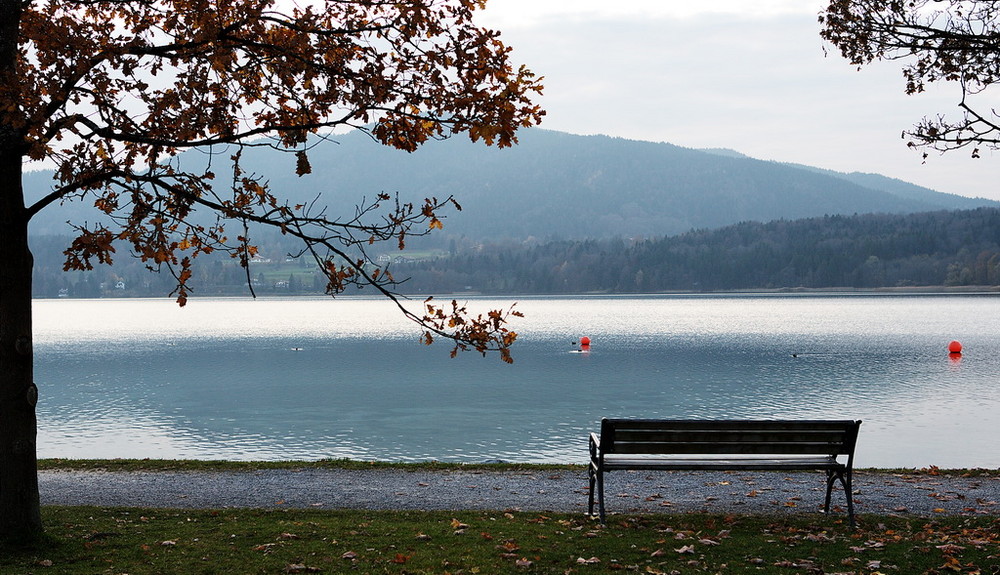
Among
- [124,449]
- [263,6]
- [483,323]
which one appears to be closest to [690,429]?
[483,323]

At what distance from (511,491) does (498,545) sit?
3670mm

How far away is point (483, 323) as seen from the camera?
7.05 metres

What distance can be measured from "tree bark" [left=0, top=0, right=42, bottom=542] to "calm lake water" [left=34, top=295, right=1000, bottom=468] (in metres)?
14.2

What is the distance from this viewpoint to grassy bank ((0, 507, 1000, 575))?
7152mm

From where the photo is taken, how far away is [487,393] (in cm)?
3631

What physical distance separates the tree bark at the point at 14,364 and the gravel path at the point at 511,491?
120 inches

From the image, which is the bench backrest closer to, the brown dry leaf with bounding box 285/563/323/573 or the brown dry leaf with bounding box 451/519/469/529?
the brown dry leaf with bounding box 451/519/469/529

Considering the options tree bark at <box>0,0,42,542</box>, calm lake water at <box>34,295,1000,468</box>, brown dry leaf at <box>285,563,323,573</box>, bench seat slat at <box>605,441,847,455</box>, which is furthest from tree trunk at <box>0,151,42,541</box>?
calm lake water at <box>34,295,1000,468</box>

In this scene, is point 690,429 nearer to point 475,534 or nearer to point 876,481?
point 475,534

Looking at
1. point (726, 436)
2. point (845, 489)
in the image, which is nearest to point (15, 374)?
point (726, 436)

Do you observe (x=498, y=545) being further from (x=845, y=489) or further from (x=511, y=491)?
(x=845, y=489)

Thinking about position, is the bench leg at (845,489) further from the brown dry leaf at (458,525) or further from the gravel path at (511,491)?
the brown dry leaf at (458,525)

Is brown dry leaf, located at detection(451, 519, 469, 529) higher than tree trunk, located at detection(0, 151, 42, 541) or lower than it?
lower

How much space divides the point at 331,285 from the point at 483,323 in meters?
1.36
